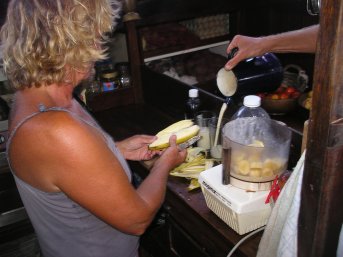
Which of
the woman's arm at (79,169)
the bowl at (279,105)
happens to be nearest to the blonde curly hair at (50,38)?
the woman's arm at (79,169)

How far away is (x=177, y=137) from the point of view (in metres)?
1.49

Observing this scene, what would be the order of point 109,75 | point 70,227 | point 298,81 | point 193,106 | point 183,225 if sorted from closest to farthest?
point 70,227 < point 183,225 < point 193,106 < point 298,81 < point 109,75

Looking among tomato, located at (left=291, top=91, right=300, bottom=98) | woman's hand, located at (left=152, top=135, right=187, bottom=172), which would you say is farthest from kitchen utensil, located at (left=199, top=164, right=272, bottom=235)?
tomato, located at (left=291, top=91, right=300, bottom=98)

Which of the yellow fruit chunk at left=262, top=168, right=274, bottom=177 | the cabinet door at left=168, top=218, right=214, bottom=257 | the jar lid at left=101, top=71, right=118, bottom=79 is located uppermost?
the jar lid at left=101, top=71, right=118, bottom=79

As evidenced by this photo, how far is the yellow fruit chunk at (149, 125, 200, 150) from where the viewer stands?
1485 mm

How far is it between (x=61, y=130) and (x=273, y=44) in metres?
1.22

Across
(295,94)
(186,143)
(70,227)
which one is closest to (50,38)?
(70,227)

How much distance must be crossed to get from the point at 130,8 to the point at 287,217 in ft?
6.08

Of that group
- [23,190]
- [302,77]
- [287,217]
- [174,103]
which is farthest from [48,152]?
[302,77]

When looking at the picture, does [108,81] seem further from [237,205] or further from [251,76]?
[237,205]

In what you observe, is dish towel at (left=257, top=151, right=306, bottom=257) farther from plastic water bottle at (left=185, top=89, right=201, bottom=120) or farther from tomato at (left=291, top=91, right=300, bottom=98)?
tomato at (left=291, top=91, right=300, bottom=98)

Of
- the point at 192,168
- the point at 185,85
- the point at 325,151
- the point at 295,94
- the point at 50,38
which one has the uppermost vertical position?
the point at 50,38

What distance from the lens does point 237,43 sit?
1.65m

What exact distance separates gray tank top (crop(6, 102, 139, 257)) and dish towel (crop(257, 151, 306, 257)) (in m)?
0.48
